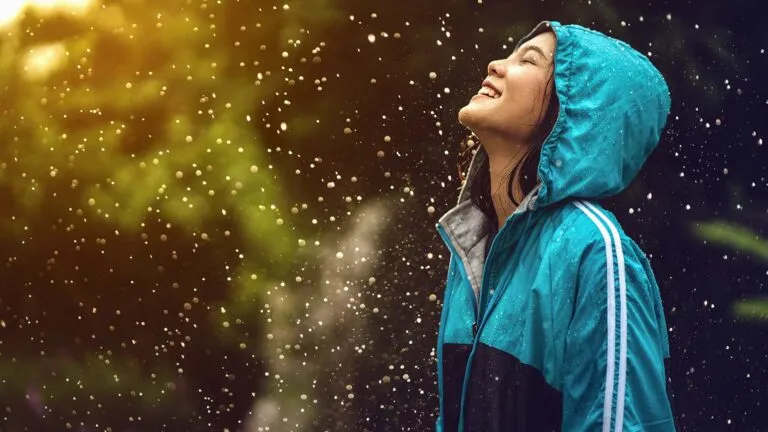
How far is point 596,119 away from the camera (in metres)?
0.91

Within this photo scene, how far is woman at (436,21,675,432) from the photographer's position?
2.69 ft

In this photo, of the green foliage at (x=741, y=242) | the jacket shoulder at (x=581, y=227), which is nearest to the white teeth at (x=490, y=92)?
the jacket shoulder at (x=581, y=227)

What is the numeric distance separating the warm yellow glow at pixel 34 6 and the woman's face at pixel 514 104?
66 cm

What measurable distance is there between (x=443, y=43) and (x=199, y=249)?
1.45ft

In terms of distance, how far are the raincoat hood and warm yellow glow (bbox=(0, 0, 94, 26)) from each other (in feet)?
2.42

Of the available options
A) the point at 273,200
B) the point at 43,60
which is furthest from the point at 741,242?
the point at 43,60

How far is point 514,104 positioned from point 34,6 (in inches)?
32.5

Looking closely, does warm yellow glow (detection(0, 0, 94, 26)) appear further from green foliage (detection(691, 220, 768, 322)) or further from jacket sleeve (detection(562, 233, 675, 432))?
green foliage (detection(691, 220, 768, 322))

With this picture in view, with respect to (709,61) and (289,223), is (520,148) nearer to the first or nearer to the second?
(289,223)

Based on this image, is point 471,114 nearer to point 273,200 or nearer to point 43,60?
point 273,200

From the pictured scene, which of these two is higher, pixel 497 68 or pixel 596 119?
pixel 497 68

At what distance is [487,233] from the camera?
1046 millimetres

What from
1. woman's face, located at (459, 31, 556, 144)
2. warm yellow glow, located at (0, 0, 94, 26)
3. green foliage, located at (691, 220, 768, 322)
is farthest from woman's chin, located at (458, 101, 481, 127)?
warm yellow glow, located at (0, 0, 94, 26)

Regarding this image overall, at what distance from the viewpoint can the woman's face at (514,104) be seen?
953 mm
